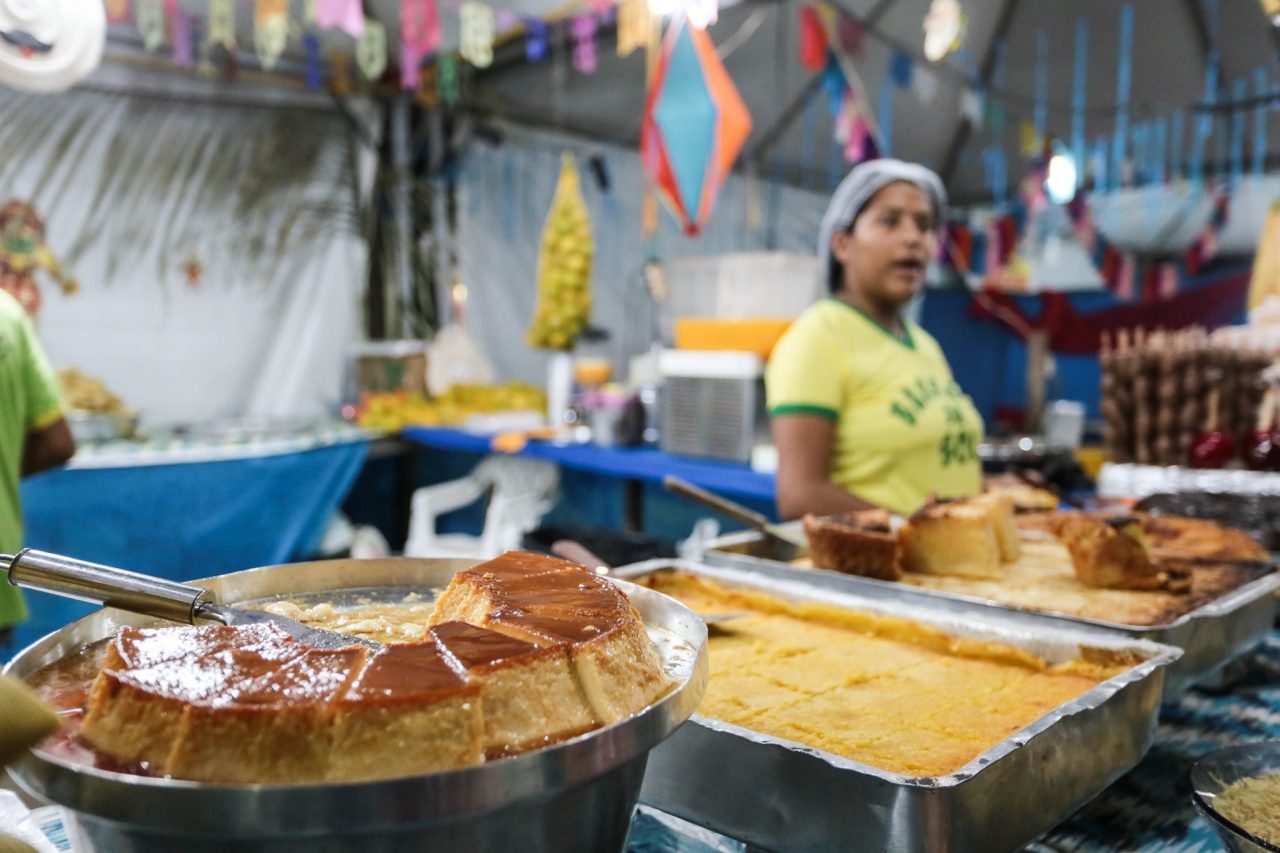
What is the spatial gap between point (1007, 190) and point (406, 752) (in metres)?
8.36

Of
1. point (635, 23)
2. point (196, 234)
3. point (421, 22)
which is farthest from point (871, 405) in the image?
→ point (196, 234)

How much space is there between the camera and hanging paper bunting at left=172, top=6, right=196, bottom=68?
5570 millimetres

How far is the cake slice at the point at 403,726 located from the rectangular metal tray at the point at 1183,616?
101cm

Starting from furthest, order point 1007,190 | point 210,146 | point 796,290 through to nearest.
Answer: point 1007,190, point 210,146, point 796,290

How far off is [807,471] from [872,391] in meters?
0.31

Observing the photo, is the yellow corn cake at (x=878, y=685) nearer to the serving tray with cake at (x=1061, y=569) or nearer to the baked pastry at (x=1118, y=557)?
the serving tray with cake at (x=1061, y=569)

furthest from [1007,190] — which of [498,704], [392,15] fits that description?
[498,704]

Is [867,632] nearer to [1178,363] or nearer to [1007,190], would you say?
[1178,363]

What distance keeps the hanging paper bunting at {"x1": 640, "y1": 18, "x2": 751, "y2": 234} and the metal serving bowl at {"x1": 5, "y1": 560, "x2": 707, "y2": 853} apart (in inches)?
141

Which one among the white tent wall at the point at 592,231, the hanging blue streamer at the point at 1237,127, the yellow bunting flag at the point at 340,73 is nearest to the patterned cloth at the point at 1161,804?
the hanging blue streamer at the point at 1237,127

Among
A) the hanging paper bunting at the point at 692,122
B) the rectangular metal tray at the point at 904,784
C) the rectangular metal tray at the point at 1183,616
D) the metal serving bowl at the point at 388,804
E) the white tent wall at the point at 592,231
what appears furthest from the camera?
the white tent wall at the point at 592,231

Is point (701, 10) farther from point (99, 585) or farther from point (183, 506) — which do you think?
point (99, 585)

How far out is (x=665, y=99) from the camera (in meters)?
4.09

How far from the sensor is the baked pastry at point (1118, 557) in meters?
1.59
